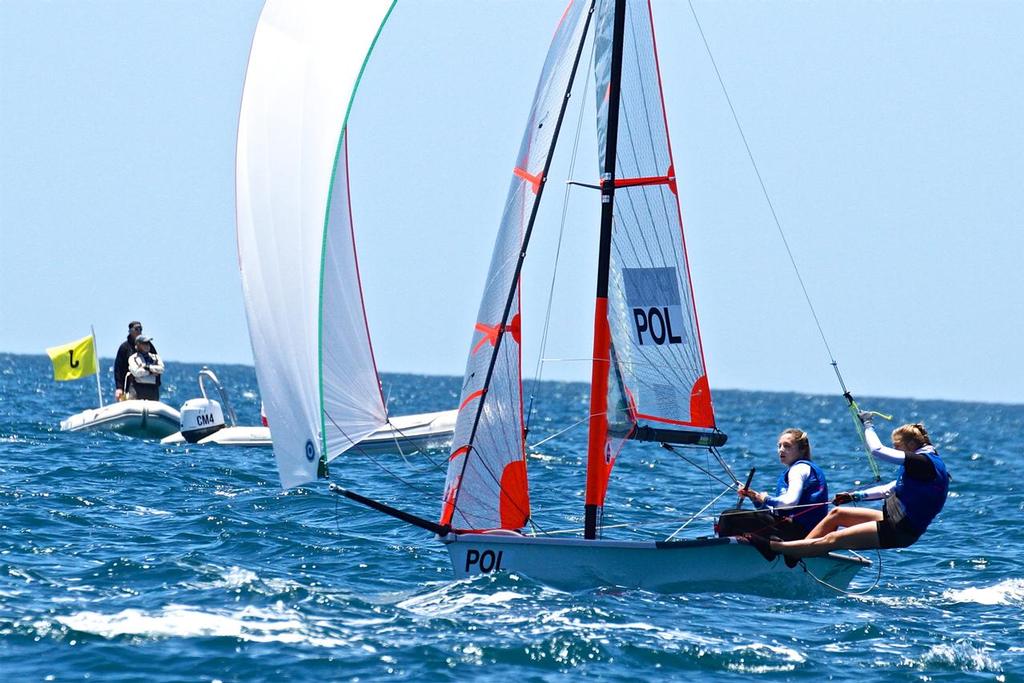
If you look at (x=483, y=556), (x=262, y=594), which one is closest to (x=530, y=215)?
(x=483, y=556)

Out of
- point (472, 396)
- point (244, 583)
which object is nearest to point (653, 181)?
point (472, 396)

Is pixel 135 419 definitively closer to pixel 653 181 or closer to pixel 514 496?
pixel 514 496

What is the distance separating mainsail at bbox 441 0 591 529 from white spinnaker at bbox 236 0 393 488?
1865 mm

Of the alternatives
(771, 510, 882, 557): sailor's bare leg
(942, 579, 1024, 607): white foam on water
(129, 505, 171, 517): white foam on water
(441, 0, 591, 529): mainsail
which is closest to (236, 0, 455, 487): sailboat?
(441, 0, 591, 529): mainsail

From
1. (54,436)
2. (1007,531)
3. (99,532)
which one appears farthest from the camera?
(54,436)

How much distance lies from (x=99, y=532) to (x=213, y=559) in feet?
5.46

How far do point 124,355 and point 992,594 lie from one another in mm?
14341

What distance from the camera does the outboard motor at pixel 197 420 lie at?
20172 millimetres

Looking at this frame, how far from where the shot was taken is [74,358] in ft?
76.5

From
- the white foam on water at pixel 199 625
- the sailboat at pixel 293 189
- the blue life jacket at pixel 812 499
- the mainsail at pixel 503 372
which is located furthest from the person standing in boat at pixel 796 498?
the white foam on water at pixel 199 625

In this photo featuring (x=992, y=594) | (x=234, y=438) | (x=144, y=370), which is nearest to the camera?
(x=992, y=594)

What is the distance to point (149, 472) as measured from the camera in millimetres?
16000

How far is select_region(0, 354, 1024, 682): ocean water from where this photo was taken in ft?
26.0

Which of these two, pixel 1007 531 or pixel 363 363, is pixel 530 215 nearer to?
pixel 363 363
